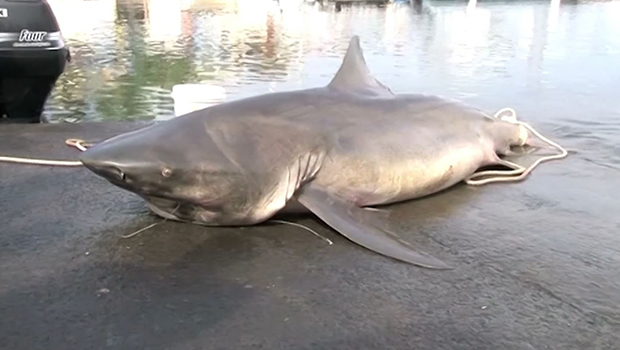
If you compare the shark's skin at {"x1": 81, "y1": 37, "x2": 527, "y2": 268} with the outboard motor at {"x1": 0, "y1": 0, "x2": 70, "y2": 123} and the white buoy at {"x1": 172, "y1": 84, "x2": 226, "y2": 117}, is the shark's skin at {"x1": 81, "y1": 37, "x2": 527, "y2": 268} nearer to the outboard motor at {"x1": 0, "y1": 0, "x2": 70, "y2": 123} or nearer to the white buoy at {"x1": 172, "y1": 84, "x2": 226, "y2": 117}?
the white buoy at {"x1": 172, "y1": 84, "x2": 226, "y2": 117}

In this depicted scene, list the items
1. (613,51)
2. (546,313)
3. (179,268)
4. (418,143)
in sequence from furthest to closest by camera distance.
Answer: (613,51)
(418,143)
(179,268)
(546,313)

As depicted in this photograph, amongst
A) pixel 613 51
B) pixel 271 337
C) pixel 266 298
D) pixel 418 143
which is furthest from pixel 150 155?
pixel 613 51

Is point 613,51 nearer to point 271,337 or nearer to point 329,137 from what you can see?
point 329,137

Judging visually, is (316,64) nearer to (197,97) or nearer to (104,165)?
(197,97)

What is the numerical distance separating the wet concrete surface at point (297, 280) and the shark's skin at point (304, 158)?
0.11 meters

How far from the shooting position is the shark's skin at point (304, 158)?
2424 mm

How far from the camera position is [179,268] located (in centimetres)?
227

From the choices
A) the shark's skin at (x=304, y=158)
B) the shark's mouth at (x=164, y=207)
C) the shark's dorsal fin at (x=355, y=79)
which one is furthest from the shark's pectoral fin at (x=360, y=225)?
the shark's dorsal fin at (x=355, y=79)

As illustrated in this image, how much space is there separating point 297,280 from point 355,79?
143 cm

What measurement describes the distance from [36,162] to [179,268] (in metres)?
1.68

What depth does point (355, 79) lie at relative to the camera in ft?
10.9

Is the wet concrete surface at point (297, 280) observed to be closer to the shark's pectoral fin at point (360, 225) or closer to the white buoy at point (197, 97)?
the shark's pectoral fin at point (360, 225)

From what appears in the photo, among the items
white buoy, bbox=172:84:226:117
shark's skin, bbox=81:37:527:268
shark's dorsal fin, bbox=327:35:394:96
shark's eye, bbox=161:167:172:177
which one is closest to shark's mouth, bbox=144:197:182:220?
shark's skin, bbox=81:37:527:268

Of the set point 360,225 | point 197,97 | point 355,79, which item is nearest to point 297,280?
point 360,225
